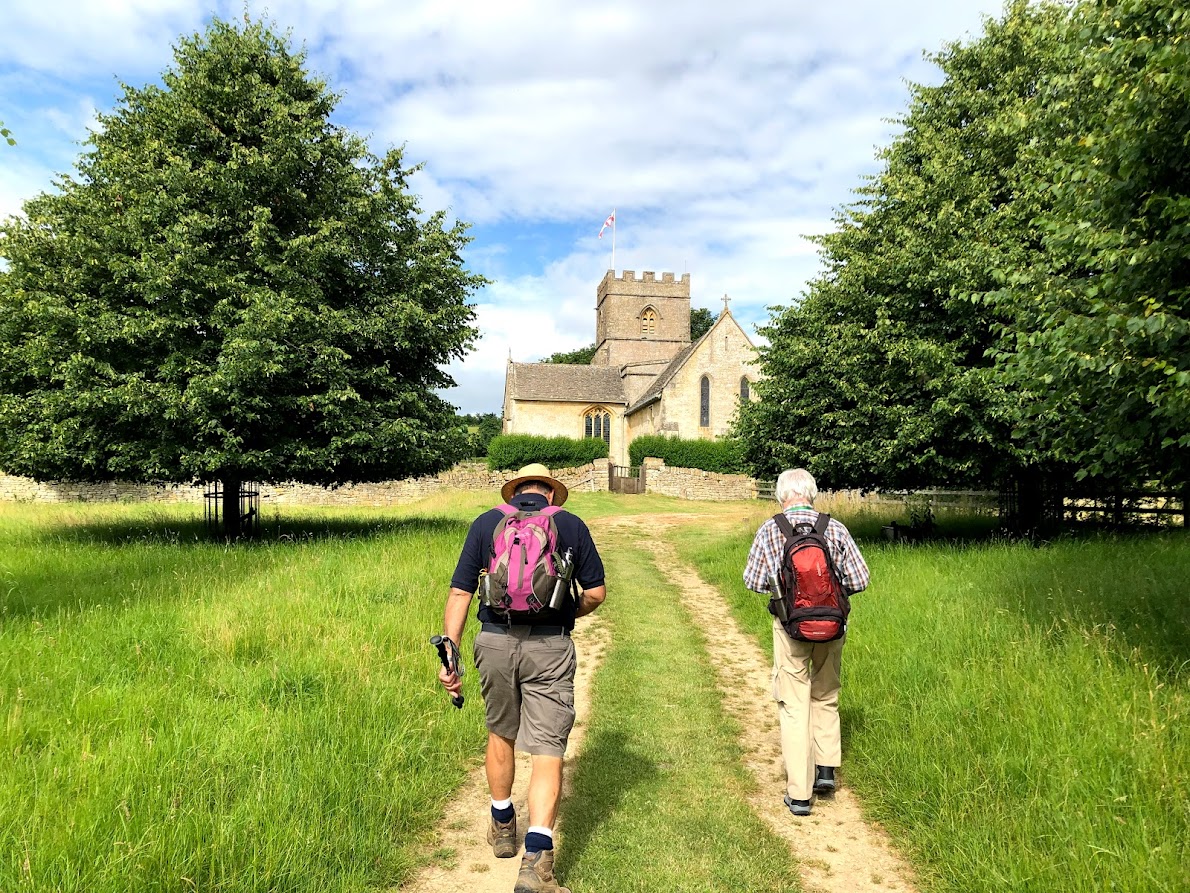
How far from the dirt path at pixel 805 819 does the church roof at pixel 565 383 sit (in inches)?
1772

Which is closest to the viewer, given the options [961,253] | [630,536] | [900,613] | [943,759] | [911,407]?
[943,759]

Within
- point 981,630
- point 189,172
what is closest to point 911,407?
point 981,630

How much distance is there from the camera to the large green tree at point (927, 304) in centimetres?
1082

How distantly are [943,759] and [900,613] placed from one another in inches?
124

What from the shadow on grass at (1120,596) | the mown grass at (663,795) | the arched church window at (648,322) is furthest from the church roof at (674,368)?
the mown grass at (663,795)

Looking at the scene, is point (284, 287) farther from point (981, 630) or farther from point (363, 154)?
point (981, 630)

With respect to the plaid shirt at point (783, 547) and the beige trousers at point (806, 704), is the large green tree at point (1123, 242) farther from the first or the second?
the beige trousers at point (806, 704)

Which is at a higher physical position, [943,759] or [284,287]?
[284,287]

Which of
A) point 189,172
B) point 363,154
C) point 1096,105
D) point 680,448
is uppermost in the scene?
point 363,154

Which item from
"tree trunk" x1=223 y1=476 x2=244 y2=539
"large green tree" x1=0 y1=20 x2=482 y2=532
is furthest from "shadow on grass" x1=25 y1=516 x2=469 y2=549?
"large green tree" x1=0 y1=20 x2=482 y2=532

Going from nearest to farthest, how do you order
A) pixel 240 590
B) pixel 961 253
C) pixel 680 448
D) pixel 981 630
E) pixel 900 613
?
pixel 981 630, pixel 900 613, pixel 240 590, pixel 961 253, pixel 680 448

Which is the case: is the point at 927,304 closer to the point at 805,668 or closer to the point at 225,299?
the point at 805,668

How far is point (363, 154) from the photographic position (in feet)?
46.6

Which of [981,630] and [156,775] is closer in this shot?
[156,775]
